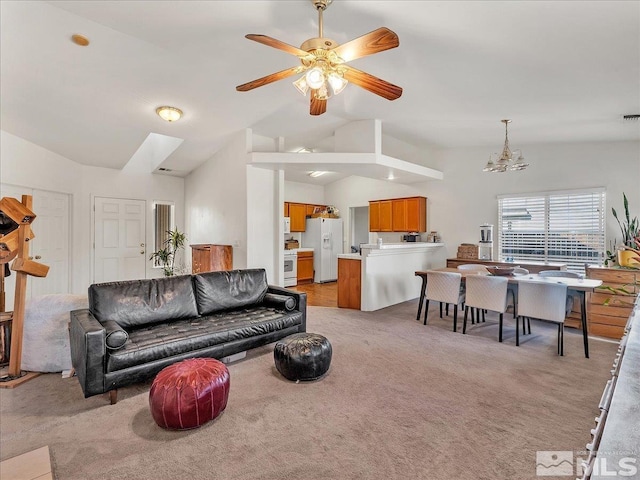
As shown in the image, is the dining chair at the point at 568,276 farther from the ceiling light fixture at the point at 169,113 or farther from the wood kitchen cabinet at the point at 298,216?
the wood kitchen cabinet at the point at 298,216

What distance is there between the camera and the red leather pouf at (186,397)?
2006mm

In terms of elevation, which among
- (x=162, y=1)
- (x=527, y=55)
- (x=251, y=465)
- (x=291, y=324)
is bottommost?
(x=251, y=465)

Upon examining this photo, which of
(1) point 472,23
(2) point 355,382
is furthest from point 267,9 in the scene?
(2) point 355,382

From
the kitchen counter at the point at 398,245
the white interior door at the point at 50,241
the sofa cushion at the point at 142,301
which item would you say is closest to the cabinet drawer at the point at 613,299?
the kitchen counter at the point at 398,245

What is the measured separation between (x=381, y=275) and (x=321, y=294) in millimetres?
1748

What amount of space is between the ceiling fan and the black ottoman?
6.98 ft

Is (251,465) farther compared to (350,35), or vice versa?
(350,35)

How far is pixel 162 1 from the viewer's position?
2.39m

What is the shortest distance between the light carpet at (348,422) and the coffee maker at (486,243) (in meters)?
2.61

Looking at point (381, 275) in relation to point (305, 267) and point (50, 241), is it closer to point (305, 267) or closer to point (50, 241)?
point (305, 267)

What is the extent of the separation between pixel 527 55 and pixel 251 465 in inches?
148

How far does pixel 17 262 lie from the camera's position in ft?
9.16

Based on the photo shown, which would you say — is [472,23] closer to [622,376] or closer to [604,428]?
[622,376]

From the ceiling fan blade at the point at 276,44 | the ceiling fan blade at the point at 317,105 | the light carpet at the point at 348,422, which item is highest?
the ceiling fan blade at the point at 276,44
